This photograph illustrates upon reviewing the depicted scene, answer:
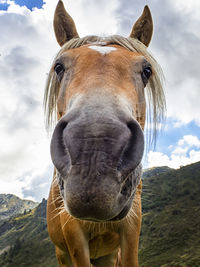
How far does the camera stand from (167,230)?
151ft

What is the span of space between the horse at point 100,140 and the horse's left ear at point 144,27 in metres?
0.60

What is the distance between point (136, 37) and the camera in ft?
11.8

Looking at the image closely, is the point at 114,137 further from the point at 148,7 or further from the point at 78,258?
the point at 148,7

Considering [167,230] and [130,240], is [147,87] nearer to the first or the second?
[130,240]

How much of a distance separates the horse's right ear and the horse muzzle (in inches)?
97.9

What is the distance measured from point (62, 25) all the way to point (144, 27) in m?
1.35

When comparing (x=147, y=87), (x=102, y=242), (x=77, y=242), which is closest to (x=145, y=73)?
(x=147, y=87)

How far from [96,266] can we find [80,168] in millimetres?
4410

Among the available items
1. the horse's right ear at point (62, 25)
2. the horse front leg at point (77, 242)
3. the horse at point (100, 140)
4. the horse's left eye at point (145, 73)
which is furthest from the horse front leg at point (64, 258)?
the horse's right ear at point (62, 25)

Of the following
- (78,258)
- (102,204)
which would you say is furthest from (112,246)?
(102,204)

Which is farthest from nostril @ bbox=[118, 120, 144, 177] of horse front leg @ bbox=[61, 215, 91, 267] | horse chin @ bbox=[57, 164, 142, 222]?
horse front leg @ bbox=[61, 215, 91, 267]

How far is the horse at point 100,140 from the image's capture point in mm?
Answer: 1419

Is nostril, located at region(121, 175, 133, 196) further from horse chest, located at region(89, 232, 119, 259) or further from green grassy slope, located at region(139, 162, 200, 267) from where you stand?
green grassy slope, located at region(139, 162, 200, 267)

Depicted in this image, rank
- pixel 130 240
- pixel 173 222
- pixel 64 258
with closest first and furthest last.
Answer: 1. pixel 130 240
2. pixel 64 258
3. pixel 173 222
